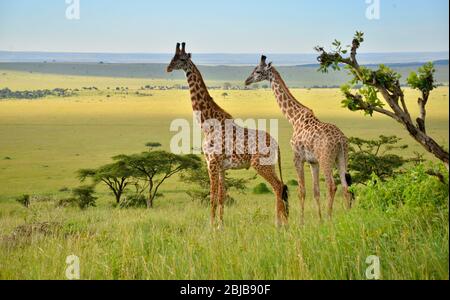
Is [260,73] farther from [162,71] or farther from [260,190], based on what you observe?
[162,71]

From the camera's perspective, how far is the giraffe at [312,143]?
8078 millimetres

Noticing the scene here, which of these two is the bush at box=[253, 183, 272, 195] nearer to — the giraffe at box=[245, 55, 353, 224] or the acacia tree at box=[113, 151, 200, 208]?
Result: the acacia tree at box=[113, 151, 200, 208]

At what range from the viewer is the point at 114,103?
209 ft

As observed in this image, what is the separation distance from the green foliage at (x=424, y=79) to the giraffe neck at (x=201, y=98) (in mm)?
2480

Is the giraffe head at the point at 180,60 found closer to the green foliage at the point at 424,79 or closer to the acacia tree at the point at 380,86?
the acacia tree at the point at 380,86

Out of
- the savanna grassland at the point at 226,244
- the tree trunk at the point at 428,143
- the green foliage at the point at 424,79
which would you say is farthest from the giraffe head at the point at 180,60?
the tree trunk at the point at 428,143

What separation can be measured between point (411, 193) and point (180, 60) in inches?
128

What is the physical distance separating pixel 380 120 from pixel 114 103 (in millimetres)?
24279

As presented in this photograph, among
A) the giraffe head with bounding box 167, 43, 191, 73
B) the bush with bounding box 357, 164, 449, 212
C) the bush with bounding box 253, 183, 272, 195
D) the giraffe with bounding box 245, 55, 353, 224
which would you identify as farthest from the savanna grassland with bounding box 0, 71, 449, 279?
the bush with bounding box 253, 183, 272, 195

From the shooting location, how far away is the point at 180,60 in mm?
8180

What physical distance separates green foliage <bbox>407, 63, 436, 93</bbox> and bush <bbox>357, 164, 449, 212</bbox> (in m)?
0.75

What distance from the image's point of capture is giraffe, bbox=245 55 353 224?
8.08 metres

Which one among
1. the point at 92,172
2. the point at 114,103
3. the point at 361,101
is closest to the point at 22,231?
the point at 361,101

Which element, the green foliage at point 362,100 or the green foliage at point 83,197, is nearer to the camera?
the green foliage at point 362,100
